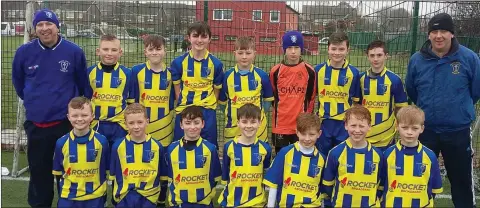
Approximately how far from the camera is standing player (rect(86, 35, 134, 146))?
454cm

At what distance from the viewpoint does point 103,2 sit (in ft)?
21.0

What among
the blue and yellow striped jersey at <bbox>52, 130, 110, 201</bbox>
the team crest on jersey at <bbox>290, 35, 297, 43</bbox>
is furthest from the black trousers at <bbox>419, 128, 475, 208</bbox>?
the blue and yellow striped jersey at <bbox>52, 130, 110, 201</bbox>

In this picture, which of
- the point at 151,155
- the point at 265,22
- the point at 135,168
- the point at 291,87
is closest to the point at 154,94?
the point at 151,155

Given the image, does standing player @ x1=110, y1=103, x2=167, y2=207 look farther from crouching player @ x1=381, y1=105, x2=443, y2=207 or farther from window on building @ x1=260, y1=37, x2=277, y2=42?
window on building @ x1=260, y1=37, x2=277, y2=42

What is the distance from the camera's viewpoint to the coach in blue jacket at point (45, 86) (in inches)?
168

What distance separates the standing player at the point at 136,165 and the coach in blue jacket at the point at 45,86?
643 millimetres

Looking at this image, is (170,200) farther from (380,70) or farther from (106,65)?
(380,70)

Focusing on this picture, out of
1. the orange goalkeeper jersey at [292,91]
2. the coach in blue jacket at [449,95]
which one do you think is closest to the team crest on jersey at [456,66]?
the coach in blue jacket at [449,95]

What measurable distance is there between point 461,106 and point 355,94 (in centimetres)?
93

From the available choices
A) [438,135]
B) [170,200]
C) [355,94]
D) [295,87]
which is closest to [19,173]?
[170,200]

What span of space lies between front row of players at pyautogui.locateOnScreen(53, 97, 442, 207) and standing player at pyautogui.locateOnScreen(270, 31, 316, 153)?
24.4 inches

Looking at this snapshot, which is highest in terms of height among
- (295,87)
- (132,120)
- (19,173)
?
(295,87)

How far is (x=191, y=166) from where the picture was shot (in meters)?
4.13

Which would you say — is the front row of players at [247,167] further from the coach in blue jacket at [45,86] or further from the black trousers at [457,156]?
the black trousers at [457,156]
